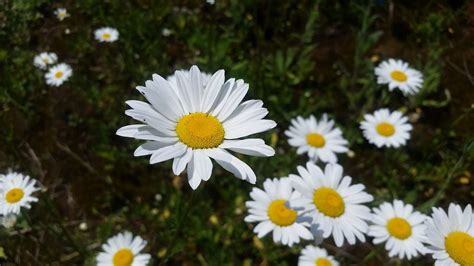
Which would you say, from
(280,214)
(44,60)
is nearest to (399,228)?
(280,214)

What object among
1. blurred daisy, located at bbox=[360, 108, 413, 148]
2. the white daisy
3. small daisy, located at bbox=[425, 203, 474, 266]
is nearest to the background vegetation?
blurred daisy, located at bbox=[360, 108, 413, 148]

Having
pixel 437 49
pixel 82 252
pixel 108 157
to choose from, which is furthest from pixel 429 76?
pixel 82 252

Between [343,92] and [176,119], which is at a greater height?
[343,92]

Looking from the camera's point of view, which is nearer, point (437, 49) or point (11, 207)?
point (11, 207)

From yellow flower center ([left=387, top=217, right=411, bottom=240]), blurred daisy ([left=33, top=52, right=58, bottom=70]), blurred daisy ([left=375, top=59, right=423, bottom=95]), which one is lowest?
yellow flower center ([left=387, top=217, right=411, bottom=240])

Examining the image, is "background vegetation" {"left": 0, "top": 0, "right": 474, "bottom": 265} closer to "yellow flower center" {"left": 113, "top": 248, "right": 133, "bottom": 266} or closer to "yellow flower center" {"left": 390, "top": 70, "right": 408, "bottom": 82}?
"yellow flower center" {"left": 390, "top": 70, "right": 408, "bottom": 82}

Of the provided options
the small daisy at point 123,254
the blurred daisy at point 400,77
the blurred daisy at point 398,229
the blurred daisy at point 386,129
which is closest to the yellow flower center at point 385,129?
the blurred daisy at point 386,129

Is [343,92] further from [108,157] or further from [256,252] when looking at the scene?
[108,157]
